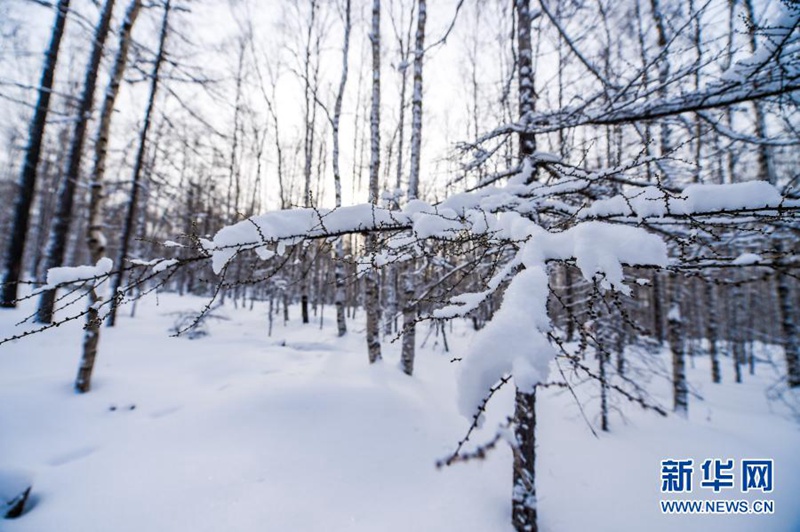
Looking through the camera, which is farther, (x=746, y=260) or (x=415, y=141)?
(x=415, y=141)

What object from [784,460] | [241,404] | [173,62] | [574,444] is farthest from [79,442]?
[784,460]

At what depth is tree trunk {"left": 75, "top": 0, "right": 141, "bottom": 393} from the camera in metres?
4.87

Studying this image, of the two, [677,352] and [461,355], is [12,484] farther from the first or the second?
[677,352]

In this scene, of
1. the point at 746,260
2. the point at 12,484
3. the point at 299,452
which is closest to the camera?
the point at 746,260

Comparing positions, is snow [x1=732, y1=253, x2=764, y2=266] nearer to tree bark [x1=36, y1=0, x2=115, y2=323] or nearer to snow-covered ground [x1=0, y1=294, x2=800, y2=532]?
snow-covered ground [x1=0, y1=294, x2=800, y2=532]

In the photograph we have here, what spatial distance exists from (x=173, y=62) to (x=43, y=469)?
5884mm

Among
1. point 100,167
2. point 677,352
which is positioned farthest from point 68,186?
point 677,352

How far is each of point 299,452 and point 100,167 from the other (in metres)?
5.38

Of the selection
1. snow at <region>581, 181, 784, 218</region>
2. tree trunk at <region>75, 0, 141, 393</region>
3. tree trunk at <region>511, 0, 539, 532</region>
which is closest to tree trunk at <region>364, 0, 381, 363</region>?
tree trunk at <region>511, 0, 539, 532</region>

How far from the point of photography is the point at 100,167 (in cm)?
501

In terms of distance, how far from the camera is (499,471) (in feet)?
13.3

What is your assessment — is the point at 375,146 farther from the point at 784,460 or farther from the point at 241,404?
the point at 784,460

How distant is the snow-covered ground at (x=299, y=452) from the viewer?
3.14 m

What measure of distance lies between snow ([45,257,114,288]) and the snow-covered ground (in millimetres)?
2700
